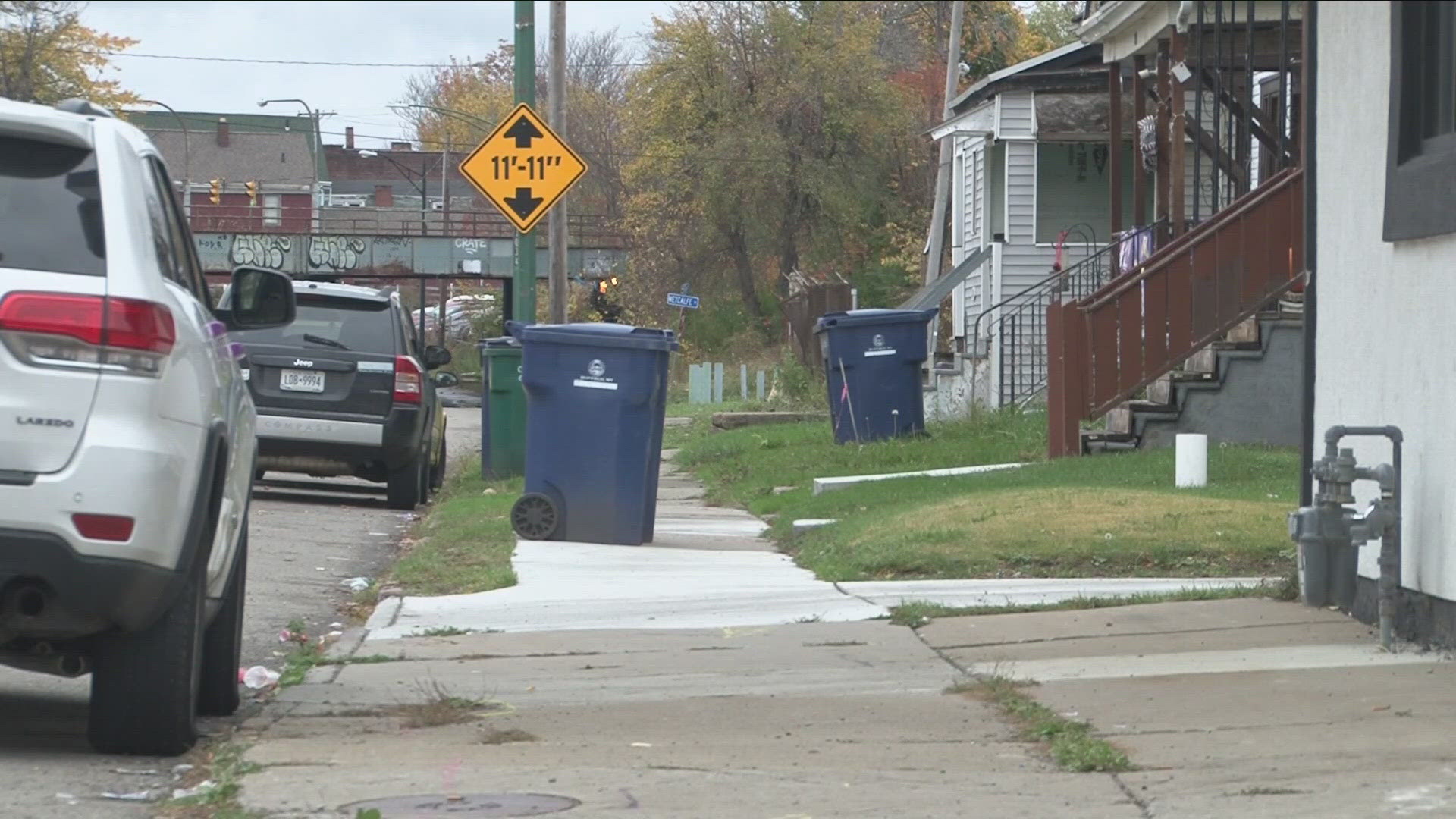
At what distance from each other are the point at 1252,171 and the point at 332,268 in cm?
4596

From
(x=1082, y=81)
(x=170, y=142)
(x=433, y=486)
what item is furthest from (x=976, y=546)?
(x=170, y=142)

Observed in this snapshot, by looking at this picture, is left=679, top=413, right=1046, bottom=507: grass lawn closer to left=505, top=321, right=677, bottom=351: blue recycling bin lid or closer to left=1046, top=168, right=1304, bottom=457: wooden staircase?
left=1046, top=168, right=1304, bottom=457: wooden staircase

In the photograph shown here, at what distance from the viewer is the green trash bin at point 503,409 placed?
660 inches

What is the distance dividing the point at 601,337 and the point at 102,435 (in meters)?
6.92

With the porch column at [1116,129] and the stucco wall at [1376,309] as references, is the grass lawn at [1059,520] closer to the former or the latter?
the stucco wall at [1376,309]

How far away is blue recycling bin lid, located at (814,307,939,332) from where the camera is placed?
64.5 feet

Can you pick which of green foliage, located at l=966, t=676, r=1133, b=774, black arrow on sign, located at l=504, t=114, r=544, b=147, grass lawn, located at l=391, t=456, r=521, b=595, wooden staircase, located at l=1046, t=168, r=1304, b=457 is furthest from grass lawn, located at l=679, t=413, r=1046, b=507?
green foliage, located at l=966, t=676, r=1133, b=774

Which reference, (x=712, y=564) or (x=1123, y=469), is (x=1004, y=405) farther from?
(x=712, y=564)

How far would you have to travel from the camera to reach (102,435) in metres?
5.28

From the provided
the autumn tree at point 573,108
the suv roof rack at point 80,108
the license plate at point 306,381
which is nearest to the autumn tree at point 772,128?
the autumn tree at point 573,108

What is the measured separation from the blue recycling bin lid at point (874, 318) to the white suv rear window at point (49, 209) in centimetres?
1436

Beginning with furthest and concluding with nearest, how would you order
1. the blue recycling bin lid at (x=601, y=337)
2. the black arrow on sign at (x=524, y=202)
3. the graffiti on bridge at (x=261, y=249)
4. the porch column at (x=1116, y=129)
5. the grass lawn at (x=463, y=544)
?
the graffiti on bridge at (x=261, y=249)
the porch column at (x=1116, y=129)
the black arrow on sign at (x=524, y=202)
the blue recycling bin lid at (x=601, y=337)
the grass lawn at (x=463, y=544)

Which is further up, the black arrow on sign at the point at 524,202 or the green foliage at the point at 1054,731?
the black arrow on sign at the point at 524,202

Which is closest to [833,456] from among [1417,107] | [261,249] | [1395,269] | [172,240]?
[1395,269]
